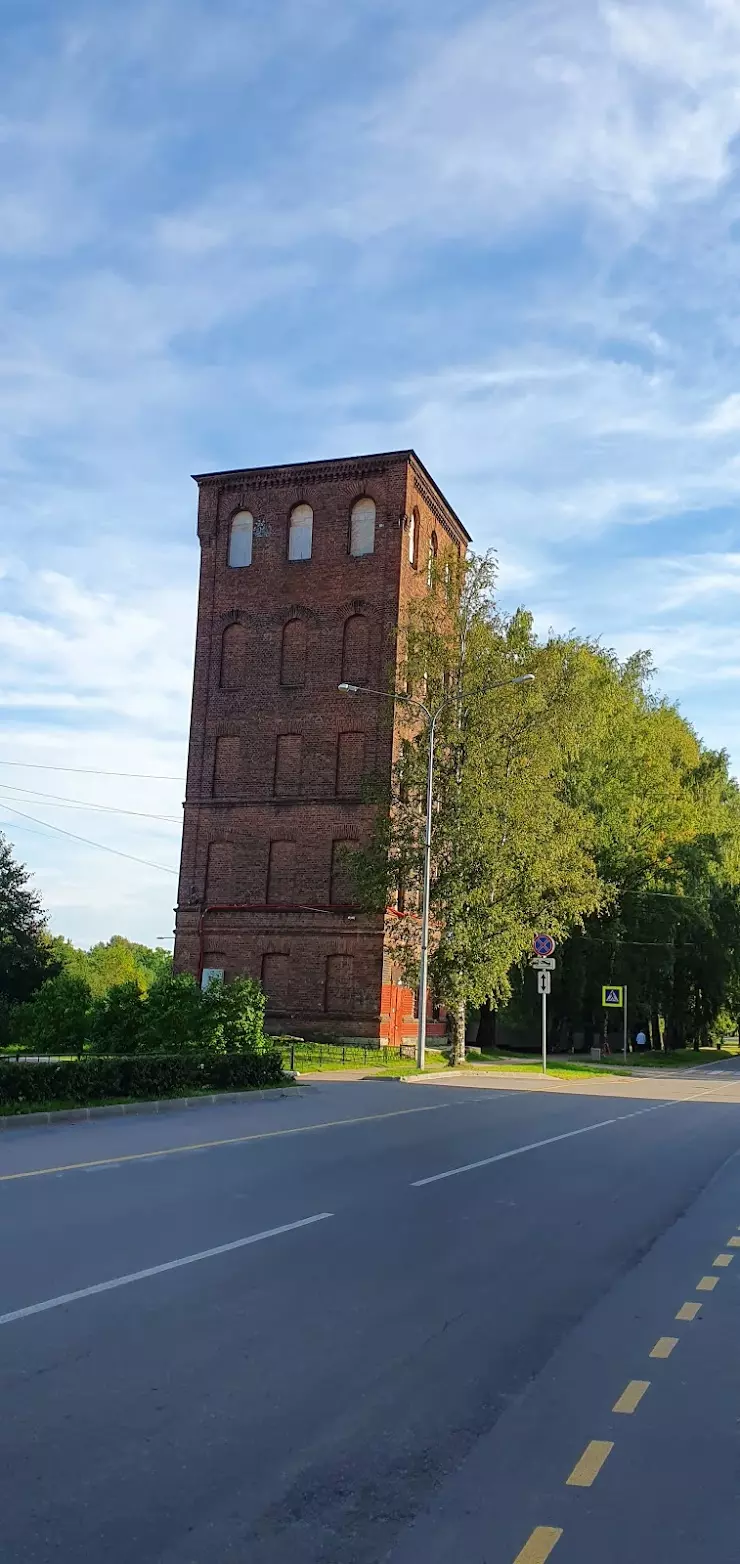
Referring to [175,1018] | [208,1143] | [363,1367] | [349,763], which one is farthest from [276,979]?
[363,1367]

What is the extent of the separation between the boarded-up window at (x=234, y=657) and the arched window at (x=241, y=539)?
2.65m

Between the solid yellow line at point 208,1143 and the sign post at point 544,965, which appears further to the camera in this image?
the sign post at point 544,965

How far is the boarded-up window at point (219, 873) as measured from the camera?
47.3 metres

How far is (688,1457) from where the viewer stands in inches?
194

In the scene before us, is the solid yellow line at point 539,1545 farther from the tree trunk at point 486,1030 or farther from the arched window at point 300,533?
the tree trunk at point 486,1030

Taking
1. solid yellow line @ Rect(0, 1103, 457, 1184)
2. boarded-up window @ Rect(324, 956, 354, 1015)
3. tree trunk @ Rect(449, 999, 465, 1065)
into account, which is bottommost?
solid yellow line @ Rect(0, 1103, 457, 1184)

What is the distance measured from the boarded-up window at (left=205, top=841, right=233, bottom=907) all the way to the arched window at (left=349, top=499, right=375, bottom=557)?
38.5 feet

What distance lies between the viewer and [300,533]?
161 ft

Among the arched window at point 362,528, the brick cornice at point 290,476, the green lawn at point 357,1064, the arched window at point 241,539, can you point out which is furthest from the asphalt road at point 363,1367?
the arched window at point 241,539

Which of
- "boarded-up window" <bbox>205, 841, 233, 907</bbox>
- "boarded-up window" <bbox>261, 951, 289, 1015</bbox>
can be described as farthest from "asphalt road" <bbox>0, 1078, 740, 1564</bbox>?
"boarded-up window" <bbox>205, 841, 233, 907</bbox>

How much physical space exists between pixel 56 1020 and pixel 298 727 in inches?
702

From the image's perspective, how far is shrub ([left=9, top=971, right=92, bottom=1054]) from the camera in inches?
1237

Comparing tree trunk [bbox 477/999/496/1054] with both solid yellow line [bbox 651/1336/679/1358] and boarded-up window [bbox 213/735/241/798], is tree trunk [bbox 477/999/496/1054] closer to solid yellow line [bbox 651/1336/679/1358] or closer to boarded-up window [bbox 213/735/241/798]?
boarded-up window [bbox 213/735/241/798]

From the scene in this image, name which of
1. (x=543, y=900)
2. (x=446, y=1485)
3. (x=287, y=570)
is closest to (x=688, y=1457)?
(x=446, y=1485)
